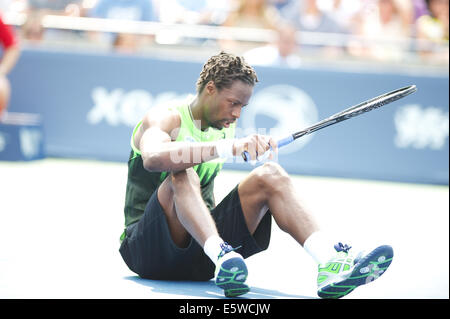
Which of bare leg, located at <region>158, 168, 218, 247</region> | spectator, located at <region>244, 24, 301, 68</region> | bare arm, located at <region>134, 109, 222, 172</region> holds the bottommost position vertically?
bare leg, located at <region>158, 168, 218, 247</region>

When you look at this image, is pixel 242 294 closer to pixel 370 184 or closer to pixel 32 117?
pixel 370 184

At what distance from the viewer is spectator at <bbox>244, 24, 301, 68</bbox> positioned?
10391 mm

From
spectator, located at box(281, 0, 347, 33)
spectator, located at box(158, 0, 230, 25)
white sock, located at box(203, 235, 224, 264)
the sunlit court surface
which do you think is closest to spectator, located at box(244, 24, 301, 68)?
spectator, located at box(281, 0, 347, 33)

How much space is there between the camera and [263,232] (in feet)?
13.8

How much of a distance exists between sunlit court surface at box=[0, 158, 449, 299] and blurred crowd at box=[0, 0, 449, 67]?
188 cm

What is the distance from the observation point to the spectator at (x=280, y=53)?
10.4 m

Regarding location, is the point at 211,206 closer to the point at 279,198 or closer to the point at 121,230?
the point at 279,198

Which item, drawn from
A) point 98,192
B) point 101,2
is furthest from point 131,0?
point 98,192

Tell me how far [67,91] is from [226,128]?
6.91 meters

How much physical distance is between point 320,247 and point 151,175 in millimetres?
1107

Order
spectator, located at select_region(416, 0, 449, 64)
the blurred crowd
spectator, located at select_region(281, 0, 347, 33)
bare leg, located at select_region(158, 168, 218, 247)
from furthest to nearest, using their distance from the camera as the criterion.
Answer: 1. spectator, located at select_region(281, 0, 347, 33)
2. the blurred crowd
3. spectator, located at select_region(416, 0, 449, 64)
4. bare leg, located at select_region(158, 168, 218, 247)

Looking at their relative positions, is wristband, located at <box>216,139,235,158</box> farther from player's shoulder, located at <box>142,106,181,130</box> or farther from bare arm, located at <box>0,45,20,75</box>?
bare arm, located at <box>0,45,20,75</box>

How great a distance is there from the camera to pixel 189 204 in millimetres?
3715
